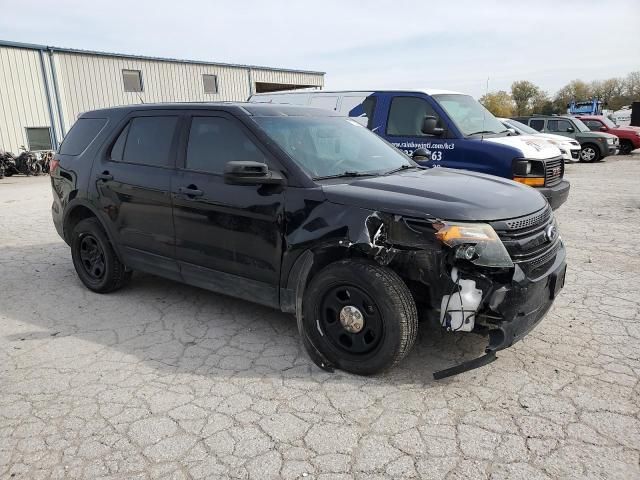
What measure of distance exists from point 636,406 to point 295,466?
200cm

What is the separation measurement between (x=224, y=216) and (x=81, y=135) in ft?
7.58

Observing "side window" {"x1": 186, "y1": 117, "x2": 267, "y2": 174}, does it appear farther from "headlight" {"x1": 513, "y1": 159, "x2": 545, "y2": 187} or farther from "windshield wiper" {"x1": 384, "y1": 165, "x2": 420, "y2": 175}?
"headlight" {"x1": 513, "y1": 159, "x2": 545, "y2": 187}

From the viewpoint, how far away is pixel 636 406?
112 inches

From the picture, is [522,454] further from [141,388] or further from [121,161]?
[121,161]

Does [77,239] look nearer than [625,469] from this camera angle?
No

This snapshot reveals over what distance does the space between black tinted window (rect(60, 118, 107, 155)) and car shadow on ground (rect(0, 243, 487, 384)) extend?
142 centimetres

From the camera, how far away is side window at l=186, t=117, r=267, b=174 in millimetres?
3764

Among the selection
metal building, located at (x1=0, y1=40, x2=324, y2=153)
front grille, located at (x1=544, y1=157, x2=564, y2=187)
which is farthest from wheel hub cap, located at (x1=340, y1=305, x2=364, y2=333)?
metal building, located at (x1=0, y1=40, x2=324, y2=153)

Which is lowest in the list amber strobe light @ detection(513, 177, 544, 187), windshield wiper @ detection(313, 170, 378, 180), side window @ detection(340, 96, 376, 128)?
amber strobe light @ detection(513, 177, 544, 187)

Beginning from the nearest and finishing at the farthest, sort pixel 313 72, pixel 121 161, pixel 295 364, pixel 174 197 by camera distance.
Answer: pixel 295 364, pixel 174 197, pixel 121 161, pixel 313 72

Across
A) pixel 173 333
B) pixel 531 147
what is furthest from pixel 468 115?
pixel 173 333

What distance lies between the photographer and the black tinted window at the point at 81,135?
490 cm

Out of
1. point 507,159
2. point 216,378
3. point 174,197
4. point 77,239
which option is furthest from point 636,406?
point 77,239

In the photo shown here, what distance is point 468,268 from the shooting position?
2.89 metres
